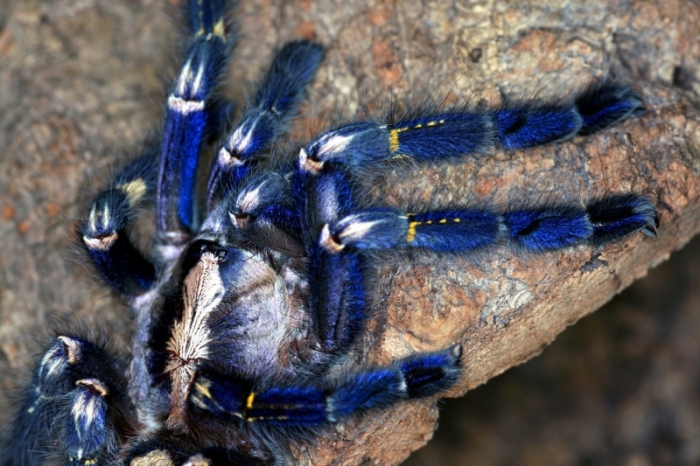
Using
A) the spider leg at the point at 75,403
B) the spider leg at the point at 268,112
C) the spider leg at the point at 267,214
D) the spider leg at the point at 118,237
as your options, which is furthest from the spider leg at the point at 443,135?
the spider leg at the point at 75,403

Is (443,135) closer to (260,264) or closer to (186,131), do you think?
(260,264)

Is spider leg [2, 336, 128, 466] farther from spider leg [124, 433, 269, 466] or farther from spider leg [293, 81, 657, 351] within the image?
spider leg [293, 81, 657, 351]

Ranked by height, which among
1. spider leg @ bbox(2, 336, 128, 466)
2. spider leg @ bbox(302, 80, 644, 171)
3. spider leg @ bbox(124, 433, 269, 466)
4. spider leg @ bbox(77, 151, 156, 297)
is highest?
spider leg @ bbox(302, 80, 644, 171)

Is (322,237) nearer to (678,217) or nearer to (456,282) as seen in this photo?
(456,282)

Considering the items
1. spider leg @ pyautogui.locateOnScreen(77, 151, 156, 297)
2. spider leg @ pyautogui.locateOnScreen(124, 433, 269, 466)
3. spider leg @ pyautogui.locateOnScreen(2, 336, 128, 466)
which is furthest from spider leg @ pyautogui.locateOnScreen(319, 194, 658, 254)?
spider leg @ pyautogui.locateOnScreen(2, 336, 128, 466)

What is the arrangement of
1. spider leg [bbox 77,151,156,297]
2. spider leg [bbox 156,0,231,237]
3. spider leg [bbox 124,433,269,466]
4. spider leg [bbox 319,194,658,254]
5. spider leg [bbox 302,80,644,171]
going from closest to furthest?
spider leg [bbox 319,194,658,254], spider leg [bbox 302,80,644,171], spider leg [bbox 124,433,269,466], spider leg [bbox 77,151,156,297], spider leg [bbox 156,0,231,237]

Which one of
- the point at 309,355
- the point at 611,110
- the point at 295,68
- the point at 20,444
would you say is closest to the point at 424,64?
the point at 295,68
